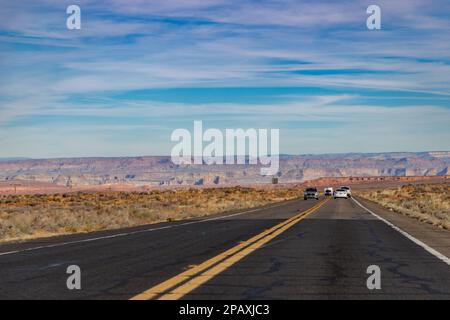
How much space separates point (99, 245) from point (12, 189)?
158 m

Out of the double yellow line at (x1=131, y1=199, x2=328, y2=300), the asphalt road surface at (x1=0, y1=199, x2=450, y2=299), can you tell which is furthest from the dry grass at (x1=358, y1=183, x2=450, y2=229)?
the double yellow line at (x1=131, y1=199, x2=328, y2=300)

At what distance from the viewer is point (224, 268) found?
35.9ft

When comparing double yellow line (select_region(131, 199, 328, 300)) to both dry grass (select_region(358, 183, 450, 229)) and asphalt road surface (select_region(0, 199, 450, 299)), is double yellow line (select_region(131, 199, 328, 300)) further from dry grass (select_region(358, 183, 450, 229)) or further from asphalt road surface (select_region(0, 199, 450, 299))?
dry grass (select_region(358, 183, 450, 229))

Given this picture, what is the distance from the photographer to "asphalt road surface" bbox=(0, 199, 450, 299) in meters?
8.53

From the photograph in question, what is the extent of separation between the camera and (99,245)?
15438 mm

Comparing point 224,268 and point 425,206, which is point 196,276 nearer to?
point 224,268

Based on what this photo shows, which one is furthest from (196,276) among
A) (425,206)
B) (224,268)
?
(425,206)

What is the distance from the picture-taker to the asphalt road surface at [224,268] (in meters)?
8.53

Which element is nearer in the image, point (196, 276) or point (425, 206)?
point (196, 276)

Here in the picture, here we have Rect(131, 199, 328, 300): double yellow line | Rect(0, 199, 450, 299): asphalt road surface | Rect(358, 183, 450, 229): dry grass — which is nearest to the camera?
Rect(131, 199, 328, 300): double yellow line

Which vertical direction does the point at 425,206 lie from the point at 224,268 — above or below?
below

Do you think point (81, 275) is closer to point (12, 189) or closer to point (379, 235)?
point (379, 235)

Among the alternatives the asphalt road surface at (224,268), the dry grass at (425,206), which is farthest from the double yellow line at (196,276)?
the dry grass at (425,206)

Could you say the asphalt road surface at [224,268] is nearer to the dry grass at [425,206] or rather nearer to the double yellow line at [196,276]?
the double yellow line at [196,276]
